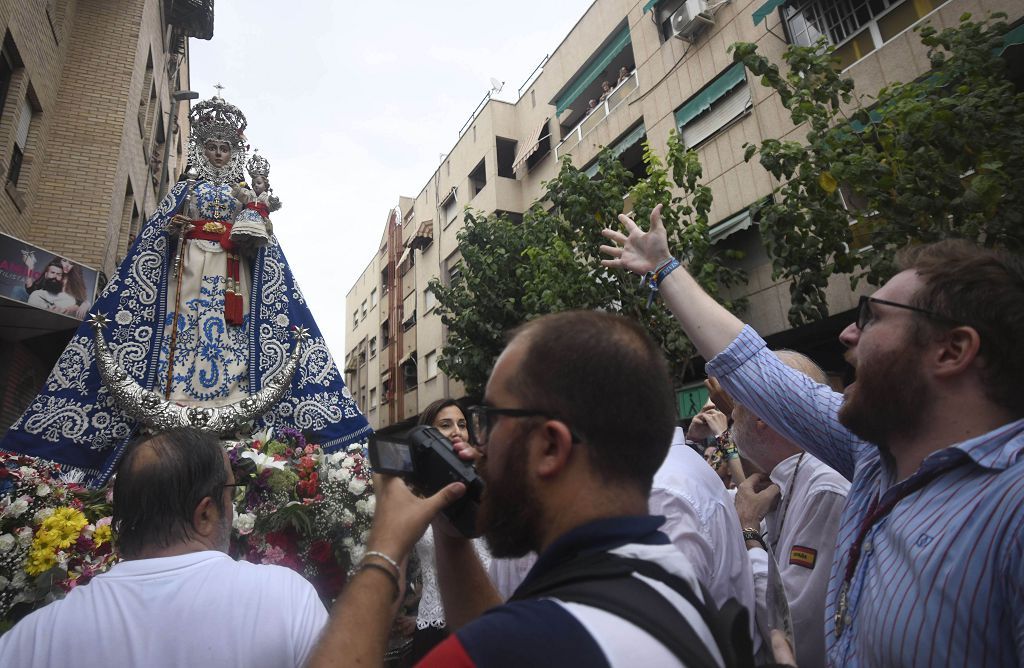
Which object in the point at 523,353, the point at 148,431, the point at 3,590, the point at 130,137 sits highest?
the point at 130,137

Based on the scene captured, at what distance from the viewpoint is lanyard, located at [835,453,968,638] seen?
1.47m

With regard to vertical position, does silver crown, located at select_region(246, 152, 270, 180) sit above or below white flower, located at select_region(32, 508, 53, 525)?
above

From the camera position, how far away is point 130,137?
12.1m

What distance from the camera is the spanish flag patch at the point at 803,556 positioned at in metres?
2.19

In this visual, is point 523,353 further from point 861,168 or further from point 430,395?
point 430,395

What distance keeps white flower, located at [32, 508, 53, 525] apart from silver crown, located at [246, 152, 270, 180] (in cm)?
288

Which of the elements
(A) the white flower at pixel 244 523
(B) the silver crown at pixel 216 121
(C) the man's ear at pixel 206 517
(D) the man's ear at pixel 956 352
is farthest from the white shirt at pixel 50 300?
(D) the man's ear at pixel 956 352

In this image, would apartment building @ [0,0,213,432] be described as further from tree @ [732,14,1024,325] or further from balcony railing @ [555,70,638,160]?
balcony railing @ [555,70,638,160]

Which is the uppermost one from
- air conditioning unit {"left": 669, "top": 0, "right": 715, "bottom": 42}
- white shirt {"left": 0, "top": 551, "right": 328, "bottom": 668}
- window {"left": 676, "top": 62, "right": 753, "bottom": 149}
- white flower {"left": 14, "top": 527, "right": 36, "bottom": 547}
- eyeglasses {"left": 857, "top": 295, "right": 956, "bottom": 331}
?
air conditioning unit {"left": 669, "top": 0, "right": 715, "bottom": 42}

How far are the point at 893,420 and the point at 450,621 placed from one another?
1237mm

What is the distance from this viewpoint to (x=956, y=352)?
1523 mm

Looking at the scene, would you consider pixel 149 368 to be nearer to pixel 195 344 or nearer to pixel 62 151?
pixel 195 344

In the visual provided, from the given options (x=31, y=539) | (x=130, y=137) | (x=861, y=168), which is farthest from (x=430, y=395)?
(x=31, y=539)

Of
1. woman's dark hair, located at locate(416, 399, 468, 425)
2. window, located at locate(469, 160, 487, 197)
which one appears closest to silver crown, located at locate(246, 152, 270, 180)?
woman's dark hair, located at locate(416, 399, 468, 425)
